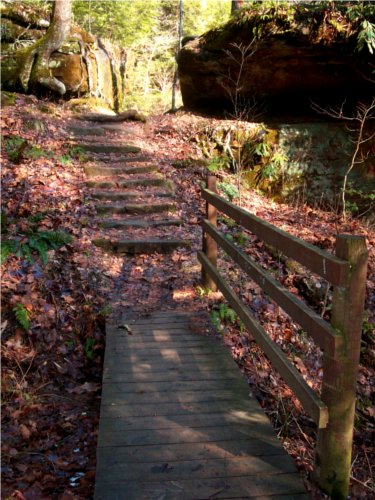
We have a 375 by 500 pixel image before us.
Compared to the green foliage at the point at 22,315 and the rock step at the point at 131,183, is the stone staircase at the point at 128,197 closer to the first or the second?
the rock step at the point at 131,183

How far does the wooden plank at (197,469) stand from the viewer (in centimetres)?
283

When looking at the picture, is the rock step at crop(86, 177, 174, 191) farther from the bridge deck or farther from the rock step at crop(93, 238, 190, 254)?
the bridge deck

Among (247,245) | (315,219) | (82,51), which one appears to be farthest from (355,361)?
(82,51)

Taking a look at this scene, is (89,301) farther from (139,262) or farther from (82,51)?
(82,51)

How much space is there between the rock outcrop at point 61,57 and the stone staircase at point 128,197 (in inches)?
135

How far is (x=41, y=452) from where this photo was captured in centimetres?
352

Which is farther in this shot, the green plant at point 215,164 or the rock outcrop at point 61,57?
the rock outcrop at point 61,57

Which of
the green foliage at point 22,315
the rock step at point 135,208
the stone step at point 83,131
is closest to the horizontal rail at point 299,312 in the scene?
the green foliage at point 22,315

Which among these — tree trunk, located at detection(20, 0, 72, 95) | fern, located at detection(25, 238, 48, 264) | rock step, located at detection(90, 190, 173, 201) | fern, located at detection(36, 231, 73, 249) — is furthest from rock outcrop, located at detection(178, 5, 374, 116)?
fern, located at detection(25, 238, 48, 264)

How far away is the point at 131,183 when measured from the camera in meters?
9.23

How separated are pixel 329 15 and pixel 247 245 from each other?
6.10 m

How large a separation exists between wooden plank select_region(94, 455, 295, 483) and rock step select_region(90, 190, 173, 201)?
616 cm

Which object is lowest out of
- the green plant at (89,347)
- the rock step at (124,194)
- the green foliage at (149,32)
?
the green plant at (89,347)

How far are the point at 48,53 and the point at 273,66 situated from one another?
267 inches
